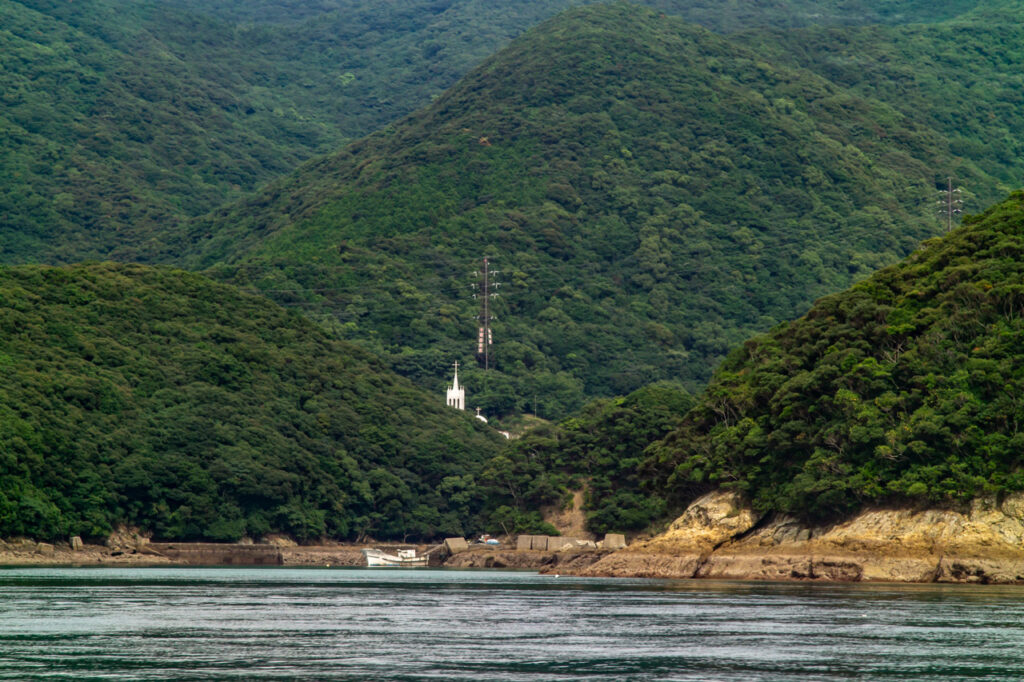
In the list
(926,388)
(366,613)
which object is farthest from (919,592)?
(366,613)

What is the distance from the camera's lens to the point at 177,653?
5034 cm

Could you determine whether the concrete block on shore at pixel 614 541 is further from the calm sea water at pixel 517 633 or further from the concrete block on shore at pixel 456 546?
the calm sea water at pixel 517 633

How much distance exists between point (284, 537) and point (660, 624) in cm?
9353

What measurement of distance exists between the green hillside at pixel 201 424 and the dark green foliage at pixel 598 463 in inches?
530

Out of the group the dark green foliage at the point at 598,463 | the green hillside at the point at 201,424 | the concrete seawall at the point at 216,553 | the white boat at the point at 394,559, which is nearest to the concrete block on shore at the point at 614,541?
the dark green foliage at the point at 598,463

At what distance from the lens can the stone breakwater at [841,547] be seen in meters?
82.1

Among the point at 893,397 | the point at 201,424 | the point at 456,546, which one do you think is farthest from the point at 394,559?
the point at 893,397

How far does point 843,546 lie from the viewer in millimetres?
89125

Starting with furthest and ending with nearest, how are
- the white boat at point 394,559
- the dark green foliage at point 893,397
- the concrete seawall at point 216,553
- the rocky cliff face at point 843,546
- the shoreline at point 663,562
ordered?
the white boat at point 394,559 → the concrete seawall at point 216,553 → the dark green foliage at point 893,397 → the shoreline at point 663,562 → the rocky cliff face at point 843,546

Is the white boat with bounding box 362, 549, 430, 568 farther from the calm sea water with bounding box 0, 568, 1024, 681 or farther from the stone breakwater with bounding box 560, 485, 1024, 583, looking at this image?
the calm sea water with bounding box 0, 568, 1024, 681

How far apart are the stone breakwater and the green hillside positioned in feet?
162

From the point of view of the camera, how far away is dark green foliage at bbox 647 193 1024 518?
86688mm

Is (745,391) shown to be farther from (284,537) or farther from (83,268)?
(83,268)

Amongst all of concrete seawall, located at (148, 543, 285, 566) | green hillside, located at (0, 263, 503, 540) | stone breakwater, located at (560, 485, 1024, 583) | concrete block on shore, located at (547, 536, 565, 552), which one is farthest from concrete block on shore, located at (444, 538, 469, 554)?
stone breakwater, located at (560, 485, 1024, 583)
